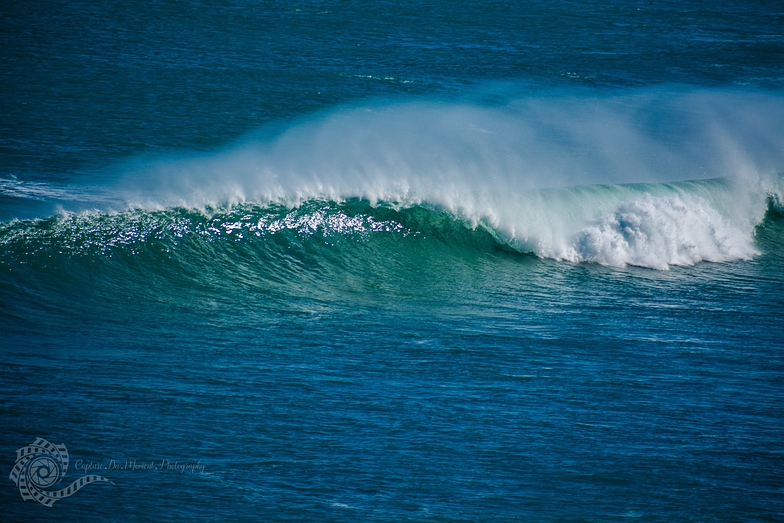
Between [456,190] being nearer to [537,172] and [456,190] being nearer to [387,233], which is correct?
[387,233]

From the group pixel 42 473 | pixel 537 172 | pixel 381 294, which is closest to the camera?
pixel 42 473

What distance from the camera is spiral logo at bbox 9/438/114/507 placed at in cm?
679

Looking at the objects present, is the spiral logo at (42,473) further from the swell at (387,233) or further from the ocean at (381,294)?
the swell at (387,233)

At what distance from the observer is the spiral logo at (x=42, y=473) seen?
267 inches

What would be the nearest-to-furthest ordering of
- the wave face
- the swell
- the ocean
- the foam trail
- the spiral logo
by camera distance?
the spiral logo, the ocean, the swell, the wave face, the foam trail

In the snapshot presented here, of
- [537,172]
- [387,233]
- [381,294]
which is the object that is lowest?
[381,294]

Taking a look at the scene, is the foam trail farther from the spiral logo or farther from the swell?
the spiral logo

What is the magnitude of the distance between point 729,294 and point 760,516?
6.26 meters

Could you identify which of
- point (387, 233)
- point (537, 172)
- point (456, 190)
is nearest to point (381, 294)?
point (387, 233)

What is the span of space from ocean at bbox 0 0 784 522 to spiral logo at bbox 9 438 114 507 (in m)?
0.02

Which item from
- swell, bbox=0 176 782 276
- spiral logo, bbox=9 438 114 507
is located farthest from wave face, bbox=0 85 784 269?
spiral logo, bbox=9 438 114 507

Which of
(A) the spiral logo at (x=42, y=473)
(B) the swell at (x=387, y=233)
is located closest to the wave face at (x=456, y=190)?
(B) the swell at (x=387, y=233)

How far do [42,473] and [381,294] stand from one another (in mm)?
5933

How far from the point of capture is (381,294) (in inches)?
472
